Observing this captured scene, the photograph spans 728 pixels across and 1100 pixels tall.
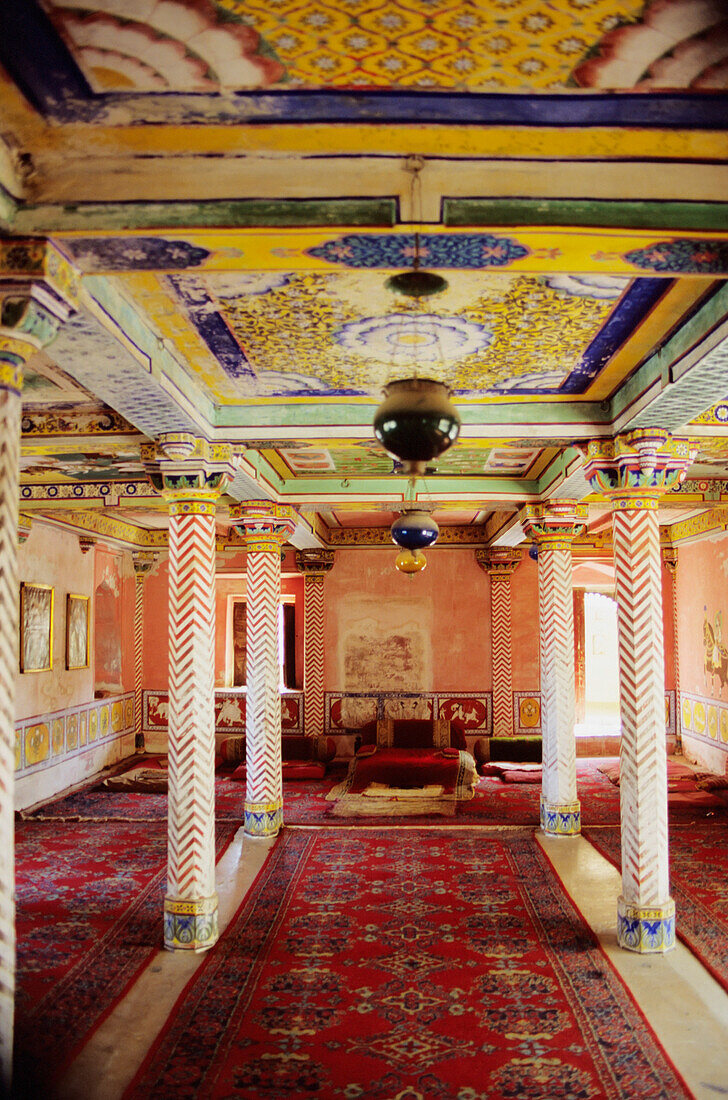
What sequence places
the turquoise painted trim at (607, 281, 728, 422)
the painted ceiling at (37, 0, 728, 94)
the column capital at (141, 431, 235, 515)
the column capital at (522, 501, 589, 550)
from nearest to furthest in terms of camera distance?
the painted ceiling at (37, 0, 728, 94) < the turquoise painted trim at (607, 281, 728, 422) < the column capital at (141, 431, 235, 515) < the column capital at (522, 501, 589, 550)

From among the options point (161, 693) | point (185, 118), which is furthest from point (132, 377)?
point (161, 693)

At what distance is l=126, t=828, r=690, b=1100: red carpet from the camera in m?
4.34

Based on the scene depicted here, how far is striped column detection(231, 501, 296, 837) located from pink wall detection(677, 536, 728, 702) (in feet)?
24.3

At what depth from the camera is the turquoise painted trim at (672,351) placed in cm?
408

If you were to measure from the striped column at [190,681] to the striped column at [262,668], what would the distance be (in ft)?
9.16

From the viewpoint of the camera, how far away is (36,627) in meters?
11.4

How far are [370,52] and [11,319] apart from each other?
165 cm

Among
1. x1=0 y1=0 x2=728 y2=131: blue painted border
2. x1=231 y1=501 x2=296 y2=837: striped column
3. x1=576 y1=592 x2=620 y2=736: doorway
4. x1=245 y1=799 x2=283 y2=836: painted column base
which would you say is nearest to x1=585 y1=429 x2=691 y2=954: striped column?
x1=0 y1=0 x2=728 y2=131: blue painted border

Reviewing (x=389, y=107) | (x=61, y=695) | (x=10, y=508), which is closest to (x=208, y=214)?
(x=389, y=107)

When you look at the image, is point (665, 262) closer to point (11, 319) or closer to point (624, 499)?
point (11, 319)

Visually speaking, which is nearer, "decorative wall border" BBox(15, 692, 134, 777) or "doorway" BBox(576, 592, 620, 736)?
"decorative wall border" BBox(15, 692, 134, 777)

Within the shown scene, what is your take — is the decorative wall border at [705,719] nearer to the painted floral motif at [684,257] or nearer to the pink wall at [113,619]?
the pink wall at [113,619]

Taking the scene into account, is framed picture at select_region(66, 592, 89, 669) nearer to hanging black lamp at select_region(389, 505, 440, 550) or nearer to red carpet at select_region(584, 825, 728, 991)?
hanging black lamp at select_region(389, 505, 440, 550)

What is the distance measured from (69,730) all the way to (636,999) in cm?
978
